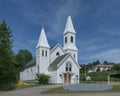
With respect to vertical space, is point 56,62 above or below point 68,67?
above

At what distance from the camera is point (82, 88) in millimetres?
34781

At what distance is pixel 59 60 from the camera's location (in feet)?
187

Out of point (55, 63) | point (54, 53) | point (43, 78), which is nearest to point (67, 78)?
point (55, 63)

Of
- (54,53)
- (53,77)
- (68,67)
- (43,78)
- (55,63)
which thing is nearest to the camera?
(43,78)

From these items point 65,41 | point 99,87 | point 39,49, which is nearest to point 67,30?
point 65,41

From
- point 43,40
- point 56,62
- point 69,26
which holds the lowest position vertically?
point 56,62

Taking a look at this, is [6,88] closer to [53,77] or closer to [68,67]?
[53,77]

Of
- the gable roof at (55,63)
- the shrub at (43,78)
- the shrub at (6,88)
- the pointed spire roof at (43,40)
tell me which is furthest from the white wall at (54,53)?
the shrub at (6,88)

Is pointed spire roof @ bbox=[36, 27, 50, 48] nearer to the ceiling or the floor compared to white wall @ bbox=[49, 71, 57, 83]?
nearer to the ceiling

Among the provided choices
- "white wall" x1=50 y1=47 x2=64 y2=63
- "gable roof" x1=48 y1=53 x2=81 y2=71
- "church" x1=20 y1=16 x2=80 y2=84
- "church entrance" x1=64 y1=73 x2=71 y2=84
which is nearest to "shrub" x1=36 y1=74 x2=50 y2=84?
"church" x1=20 y1=16 x2=80 y2=84

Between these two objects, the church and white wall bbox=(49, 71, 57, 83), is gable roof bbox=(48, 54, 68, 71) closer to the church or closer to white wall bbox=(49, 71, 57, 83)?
the church

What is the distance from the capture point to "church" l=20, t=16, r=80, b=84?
56688mm

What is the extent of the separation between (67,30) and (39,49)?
8437 mm

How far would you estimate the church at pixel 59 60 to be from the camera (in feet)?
186
